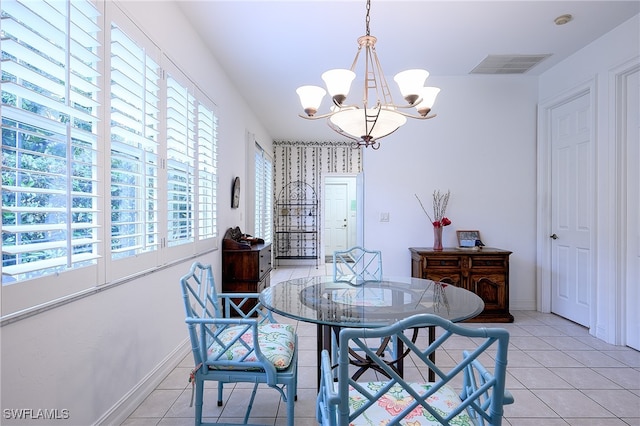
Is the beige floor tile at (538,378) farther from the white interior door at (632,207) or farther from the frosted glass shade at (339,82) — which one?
the frosted glass shade at (339,82)

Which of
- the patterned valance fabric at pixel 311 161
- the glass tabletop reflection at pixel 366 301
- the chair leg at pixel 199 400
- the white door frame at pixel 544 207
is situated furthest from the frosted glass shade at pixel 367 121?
the patterned valance fabric at pixel 311 161

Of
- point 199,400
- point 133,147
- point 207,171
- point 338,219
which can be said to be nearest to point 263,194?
point 338,219

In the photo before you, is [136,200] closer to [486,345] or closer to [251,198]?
[486,345]

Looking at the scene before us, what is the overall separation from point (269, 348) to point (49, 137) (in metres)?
1.35

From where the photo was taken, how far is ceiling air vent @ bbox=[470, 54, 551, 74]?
343 cm

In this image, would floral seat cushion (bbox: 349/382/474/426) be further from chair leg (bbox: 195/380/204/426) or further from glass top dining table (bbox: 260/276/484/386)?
chair leg (bbox: 195/380/204/426)

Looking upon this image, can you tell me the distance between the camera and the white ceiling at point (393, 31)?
256cm

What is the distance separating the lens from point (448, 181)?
4.00 metres

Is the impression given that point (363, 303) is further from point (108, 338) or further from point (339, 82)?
point (108, 338)

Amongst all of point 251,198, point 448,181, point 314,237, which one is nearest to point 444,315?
point 448,181

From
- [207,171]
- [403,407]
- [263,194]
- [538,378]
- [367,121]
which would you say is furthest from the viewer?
[263,194]

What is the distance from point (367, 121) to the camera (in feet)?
6.70

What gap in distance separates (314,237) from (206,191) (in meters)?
4.32

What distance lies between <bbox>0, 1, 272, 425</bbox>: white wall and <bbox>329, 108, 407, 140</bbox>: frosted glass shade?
138 centimetres
